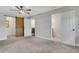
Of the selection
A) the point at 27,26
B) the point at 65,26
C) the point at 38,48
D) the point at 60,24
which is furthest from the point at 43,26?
the point at 38,48

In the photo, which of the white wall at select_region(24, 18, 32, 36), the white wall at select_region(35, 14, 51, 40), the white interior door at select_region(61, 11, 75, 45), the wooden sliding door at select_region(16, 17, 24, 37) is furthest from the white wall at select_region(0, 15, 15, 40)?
the white interior door at select_region(61, 11, 75, 45)

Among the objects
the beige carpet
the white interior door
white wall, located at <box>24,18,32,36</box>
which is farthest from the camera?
white wall, located at <box>24,18,32,36</box>

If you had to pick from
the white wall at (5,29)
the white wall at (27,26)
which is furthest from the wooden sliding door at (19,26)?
the white wall at (5,29)

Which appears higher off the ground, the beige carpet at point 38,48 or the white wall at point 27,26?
the white wall at point 27,26

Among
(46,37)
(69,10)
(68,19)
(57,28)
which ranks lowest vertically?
(46,37)

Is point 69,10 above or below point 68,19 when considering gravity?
above

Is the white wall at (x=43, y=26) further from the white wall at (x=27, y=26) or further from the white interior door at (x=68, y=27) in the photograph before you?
the white interior door at (x=68, y=27)

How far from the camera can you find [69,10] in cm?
546

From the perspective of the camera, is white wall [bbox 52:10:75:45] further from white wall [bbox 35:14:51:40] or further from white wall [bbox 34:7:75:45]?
white wall [bbox 35:14:51:40]
